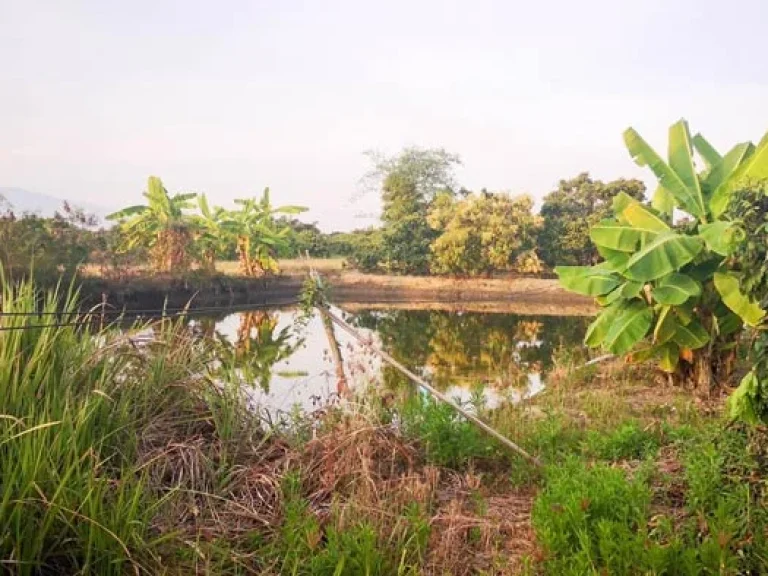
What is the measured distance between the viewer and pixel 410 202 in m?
33.9

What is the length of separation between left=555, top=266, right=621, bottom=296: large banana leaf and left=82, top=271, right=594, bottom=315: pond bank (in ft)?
47.2

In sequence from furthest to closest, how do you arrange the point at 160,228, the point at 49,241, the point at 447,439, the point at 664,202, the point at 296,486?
1. the point at 160,228
2. the point at 49,241
3. the point at 664,202
4. the point at 447,439
5. the point at 296,486

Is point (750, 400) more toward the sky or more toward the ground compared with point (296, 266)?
more toward the ground

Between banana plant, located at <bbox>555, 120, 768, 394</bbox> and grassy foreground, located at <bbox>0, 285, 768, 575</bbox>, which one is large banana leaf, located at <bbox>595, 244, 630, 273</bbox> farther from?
grassy foreground, located at <bbox>0, 285, 768, 575</bbox>

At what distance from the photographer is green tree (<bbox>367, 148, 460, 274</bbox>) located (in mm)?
30859

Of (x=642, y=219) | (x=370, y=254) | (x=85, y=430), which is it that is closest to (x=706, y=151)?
(x=642, y=219)

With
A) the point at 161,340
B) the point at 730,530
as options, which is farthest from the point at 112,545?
the point at 730,530

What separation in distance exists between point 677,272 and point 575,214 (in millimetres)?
24237

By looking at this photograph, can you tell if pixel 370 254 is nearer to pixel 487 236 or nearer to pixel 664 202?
pixel 487 236

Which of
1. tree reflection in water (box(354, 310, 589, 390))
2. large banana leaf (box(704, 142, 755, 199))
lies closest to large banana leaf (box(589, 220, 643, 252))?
large banana leaf (box(704, 142, 755, 199))

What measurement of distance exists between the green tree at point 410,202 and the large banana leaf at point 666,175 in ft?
73.4

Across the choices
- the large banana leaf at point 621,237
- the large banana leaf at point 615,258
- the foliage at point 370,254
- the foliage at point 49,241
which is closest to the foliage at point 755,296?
the large banana leaf at point 621,237

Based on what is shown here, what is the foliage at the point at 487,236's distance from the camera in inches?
1057

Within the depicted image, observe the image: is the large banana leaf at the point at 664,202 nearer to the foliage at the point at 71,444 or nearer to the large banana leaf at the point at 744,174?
the large banana leaf at the point at 744,174
